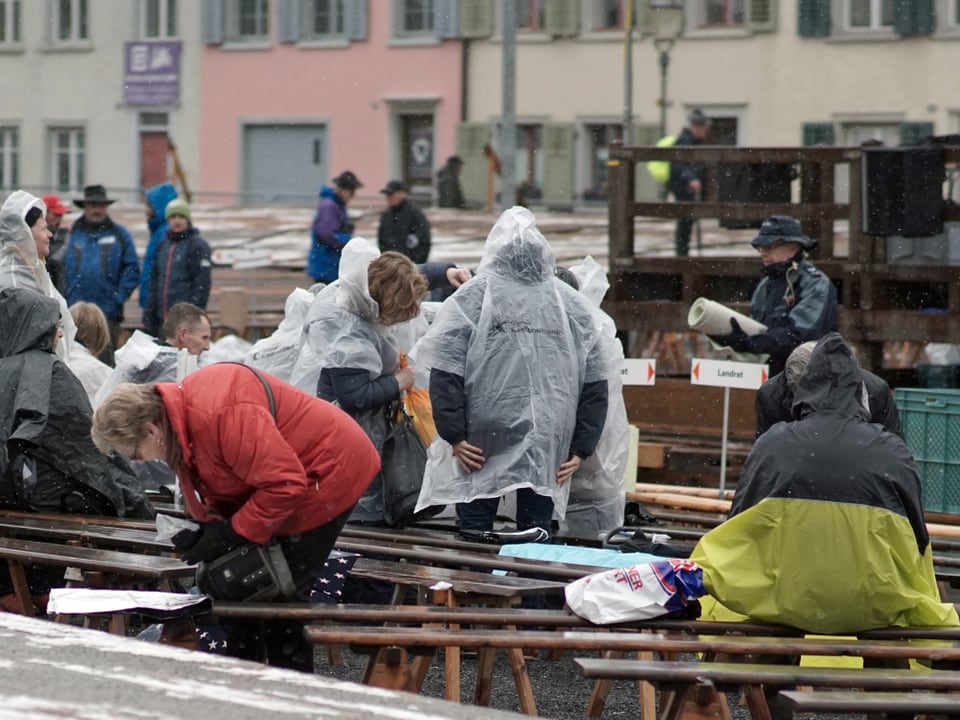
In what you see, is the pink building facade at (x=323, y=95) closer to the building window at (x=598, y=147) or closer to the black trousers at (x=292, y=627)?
the building window at (x=598, y=147)

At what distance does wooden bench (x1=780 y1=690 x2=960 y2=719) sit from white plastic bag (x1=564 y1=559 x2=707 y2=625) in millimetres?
758

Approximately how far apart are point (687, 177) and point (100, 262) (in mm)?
9980

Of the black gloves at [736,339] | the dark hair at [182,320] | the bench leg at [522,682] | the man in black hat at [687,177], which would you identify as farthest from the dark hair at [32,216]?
the man in black hat at [687,177]

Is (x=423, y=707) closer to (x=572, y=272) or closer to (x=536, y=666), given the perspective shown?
(x=536, y=666)

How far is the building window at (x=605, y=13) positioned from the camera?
36.4 m

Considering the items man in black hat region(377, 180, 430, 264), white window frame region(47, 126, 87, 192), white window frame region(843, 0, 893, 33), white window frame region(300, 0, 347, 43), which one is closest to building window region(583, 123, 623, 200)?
white window frame region(843, 0, 893, 33)

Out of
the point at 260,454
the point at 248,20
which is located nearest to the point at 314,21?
the point at 248,20

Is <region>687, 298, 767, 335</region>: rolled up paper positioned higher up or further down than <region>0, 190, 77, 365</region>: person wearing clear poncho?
further down

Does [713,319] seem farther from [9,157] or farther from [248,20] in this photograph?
[9,157]

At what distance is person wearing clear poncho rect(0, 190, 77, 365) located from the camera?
8.73 meters

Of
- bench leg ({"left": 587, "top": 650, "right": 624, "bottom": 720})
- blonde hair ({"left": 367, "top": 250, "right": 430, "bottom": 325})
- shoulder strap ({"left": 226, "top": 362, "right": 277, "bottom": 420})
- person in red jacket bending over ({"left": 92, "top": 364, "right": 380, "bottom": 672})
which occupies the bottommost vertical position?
bench leg ({"left": 587, "top": 650, "right": 624, "bottom": 720})

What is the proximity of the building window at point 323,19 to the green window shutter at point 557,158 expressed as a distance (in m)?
5.74

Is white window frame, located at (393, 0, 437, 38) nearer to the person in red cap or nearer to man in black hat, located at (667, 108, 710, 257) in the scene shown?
man in black hat, located at (667, 108, 710, 257)

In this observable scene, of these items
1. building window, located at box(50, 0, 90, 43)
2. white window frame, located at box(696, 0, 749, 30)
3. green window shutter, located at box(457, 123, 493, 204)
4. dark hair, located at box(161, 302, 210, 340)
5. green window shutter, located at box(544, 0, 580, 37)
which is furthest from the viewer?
building window, located at box(50, 0, 90, 43)
